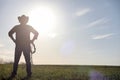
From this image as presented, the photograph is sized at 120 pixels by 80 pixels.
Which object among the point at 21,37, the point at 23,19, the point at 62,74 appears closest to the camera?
the point at 23,19

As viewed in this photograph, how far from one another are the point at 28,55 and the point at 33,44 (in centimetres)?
62

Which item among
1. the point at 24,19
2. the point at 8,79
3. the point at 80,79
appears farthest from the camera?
→ the point at 24,19

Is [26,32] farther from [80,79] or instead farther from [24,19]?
[80,79]

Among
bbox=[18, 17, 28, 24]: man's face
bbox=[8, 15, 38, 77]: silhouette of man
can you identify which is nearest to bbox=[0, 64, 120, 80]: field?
bbox=[8, 15, 38, 77]: silhouette of man

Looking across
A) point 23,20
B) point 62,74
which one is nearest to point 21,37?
point 23,20

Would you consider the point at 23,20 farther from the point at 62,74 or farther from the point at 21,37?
the point at 62,74

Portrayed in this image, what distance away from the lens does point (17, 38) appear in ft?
42.9

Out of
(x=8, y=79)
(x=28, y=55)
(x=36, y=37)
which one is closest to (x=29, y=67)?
(x=28, y=55)

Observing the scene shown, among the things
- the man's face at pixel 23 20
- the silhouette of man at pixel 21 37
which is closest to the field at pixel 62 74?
the silhouette of man at pixel 21 37

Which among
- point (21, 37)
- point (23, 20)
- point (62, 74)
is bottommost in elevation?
point (62, 74)

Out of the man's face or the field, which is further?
the man's face

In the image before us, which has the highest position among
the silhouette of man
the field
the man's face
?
the man's face

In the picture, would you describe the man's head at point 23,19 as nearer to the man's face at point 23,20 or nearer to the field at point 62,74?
the man's face at point 23,20

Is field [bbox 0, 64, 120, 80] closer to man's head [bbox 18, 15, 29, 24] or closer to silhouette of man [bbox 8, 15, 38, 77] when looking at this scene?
silhouette of man [bbox 8, 15, 38, 77]
